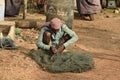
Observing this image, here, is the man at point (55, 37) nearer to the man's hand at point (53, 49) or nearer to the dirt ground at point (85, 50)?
the man's hand at point (53, 49)

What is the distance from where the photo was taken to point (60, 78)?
6258 mm

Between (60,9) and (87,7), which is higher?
(60,9)

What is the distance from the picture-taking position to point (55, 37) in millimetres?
6945

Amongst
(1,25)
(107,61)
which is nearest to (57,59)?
(107,61)

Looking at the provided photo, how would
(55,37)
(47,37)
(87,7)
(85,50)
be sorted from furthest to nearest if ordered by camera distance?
(87,7) → (85,50) → (55,37) → (47,37)

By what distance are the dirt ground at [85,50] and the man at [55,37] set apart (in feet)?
1.16

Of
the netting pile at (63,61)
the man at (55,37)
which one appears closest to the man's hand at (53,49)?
the man at (55,37)

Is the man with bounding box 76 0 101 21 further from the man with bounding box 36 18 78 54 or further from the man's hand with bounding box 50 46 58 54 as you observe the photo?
the man's hand with bounding box 50 46 58 54

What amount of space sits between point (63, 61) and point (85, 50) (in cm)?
169

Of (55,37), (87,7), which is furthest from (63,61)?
(87,7)

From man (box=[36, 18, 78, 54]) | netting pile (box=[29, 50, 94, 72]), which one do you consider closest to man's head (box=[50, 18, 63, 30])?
man (box=[36, 18, 78, 54])

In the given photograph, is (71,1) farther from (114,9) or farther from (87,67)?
(114,9)

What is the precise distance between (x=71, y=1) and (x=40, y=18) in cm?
285

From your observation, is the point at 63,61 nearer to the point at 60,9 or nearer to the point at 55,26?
the point at 55,26
